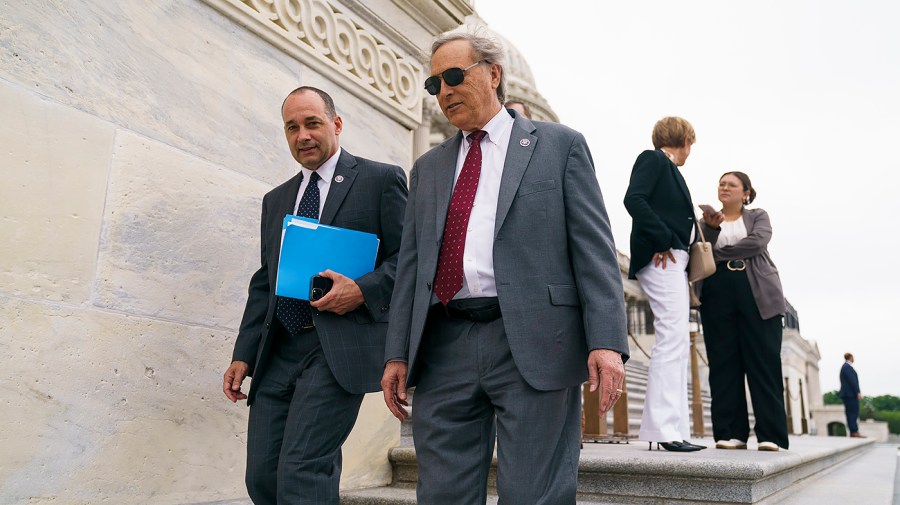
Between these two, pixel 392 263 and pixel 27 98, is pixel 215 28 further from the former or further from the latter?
pixel 392 263

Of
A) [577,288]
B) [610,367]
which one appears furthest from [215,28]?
[610,367]

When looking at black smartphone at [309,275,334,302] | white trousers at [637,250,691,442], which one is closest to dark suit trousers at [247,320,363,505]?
black smartphone at [309,275,334,302]

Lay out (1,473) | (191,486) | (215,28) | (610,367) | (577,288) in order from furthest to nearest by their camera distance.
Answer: (215,28), (191,486), (1,473), (577,288), (610,367)

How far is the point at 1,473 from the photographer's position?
2570 millimetres

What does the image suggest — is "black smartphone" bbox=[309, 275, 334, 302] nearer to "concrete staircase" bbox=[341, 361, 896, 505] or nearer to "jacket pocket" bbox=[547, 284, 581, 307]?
"jacket pocket" bbox=[547, 284, 581, 307]

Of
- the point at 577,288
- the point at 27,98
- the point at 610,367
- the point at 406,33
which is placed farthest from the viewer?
the point at 406,33

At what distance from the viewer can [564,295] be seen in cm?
221

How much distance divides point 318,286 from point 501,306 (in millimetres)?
891

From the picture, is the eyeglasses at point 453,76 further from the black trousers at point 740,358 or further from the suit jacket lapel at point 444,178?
the black trousers at point 740,358

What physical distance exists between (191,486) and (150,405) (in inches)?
17.8

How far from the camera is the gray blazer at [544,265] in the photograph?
84.1 inches

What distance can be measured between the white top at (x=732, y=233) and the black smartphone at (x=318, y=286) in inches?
142

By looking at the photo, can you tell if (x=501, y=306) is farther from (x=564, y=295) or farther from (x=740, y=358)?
(x=740, y=358)

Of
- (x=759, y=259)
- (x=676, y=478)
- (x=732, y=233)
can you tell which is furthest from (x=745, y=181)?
(x=676, y=478)
